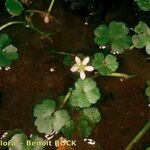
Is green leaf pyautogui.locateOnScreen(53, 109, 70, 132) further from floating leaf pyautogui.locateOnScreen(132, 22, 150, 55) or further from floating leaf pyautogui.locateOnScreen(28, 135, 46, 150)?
floating leaf pyautogui.locateOnScreen(132, 22, 150, 55)

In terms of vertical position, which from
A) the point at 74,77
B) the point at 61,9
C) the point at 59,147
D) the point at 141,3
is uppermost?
the point at 141,3

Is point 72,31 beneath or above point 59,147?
above

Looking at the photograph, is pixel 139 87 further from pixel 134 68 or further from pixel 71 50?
pixel 71 50

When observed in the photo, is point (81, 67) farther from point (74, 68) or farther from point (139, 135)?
point (139, 135)

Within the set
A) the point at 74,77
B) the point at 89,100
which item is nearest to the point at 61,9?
the point at 74,77

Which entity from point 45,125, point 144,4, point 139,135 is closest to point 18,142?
point 45,125

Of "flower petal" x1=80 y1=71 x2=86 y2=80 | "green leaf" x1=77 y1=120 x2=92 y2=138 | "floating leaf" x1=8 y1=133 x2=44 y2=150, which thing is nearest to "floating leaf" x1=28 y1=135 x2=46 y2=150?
"floating leaf" x1=8 y1=133 x2=44 y2=150

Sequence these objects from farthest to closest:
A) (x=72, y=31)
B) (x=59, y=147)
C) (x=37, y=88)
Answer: (x=72, y=31) < (x=37, y=88) < (x=59, y=147)

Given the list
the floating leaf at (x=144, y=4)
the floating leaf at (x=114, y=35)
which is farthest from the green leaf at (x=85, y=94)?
the floating leaf at (x=144, y=4)
